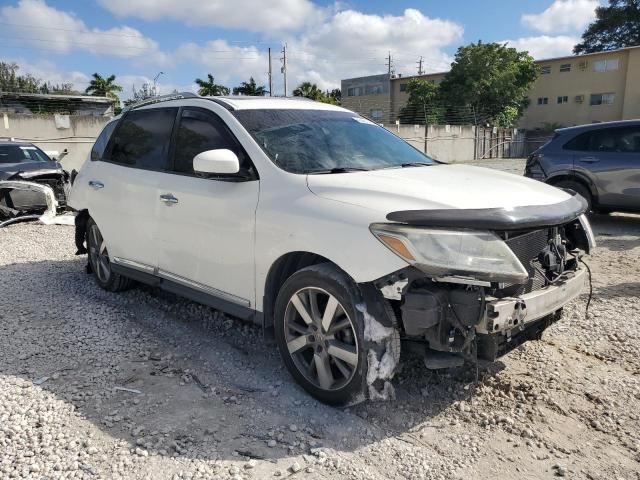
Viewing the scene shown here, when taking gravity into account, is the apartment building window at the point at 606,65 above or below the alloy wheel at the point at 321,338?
above

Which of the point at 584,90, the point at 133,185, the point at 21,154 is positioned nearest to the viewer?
the point at 133,185

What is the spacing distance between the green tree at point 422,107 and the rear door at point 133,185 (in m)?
27.1

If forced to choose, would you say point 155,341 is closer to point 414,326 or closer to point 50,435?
point 50,435

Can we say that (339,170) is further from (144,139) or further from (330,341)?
(144,139)

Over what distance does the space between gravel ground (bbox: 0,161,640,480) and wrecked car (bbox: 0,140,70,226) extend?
19.4ft

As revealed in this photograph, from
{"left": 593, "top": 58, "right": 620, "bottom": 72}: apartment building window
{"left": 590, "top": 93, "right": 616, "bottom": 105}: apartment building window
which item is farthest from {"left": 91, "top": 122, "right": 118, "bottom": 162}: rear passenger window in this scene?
{"left": 593, "top": 58, "right": 620, "bottom": 72}: apartment building window

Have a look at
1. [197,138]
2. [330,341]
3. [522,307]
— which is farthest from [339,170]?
[522,307]

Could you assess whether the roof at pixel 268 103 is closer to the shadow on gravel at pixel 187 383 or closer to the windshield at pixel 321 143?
the windshield at pixel 321 143

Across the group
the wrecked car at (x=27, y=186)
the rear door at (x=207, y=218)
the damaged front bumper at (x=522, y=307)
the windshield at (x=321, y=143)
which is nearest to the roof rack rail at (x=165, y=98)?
the rear door at (x=207, y=218)

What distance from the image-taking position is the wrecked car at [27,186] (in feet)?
31.9

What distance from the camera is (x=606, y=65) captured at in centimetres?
4344

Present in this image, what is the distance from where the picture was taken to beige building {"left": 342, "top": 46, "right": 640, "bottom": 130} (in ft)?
139

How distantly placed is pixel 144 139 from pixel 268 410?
274 cm

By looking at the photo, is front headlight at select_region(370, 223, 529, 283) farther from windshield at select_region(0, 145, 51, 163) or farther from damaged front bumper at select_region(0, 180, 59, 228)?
windshield at select_region(0, 145, 51, 163)
